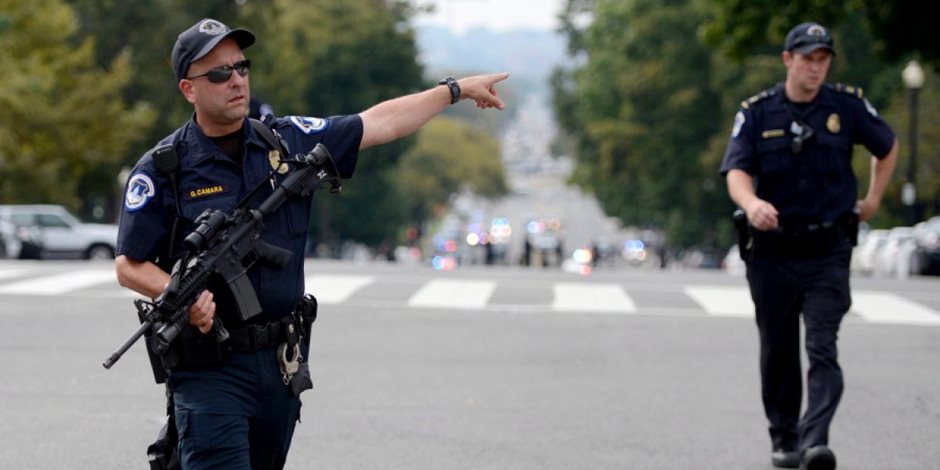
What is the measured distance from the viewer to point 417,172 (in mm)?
131500

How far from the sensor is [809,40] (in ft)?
26.6

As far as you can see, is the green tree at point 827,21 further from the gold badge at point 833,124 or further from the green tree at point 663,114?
the green tree at point 663,114

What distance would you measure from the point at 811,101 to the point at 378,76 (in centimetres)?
6799

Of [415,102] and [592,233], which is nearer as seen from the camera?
[415,102]

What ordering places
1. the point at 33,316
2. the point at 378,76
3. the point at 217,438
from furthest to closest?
1. the point at 378,76
2. the point at 33,316
3. the point at 217,438

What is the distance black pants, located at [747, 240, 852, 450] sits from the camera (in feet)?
26.1

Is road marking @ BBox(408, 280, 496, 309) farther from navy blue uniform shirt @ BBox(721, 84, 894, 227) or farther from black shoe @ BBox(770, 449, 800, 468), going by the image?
navy blue uniform shirt @ BBox(721, 84, 894, 227)

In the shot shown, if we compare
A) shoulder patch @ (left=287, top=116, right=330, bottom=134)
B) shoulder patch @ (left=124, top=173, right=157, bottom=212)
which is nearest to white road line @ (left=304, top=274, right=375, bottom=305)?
shoulder patch @ (left=287, top=116, right=330, bottom=134)

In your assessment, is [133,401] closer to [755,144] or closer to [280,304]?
[755,144]

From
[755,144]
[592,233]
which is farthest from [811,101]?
[592,233]

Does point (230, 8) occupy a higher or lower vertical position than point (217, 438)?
higher

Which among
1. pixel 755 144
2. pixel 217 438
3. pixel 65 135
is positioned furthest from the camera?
pixel 65 135

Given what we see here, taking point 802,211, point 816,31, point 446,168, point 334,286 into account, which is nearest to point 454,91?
point 802,211

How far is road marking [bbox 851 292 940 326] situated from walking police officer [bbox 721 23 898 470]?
21.6 feet
